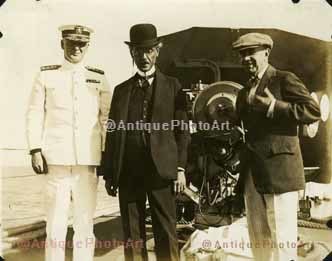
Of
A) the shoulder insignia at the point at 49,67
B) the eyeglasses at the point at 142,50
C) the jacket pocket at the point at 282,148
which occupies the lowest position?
the jacket pocket at the point at 282,148

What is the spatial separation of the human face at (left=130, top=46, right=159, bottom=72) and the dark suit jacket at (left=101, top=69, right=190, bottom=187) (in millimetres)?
49

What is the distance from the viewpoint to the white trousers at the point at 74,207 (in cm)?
222

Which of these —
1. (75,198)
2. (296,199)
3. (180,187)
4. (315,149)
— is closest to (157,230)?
(180,187)

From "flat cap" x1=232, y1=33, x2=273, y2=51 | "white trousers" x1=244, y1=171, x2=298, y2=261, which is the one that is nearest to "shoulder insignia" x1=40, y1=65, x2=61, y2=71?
"flat cap" x1=232, y1=33, x2=273, y2=51

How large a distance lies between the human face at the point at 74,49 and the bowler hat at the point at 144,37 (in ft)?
0.60

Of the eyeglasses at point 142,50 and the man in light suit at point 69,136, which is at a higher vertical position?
the eyeglasses at point 142,50

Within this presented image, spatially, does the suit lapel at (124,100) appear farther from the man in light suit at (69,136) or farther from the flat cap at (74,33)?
the flat cap at (74,33)

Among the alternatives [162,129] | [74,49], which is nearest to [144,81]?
[162,129]

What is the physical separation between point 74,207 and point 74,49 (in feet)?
2.03

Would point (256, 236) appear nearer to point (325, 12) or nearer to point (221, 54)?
point (221, 54)

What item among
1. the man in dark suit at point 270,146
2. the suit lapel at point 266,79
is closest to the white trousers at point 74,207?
the man in dark suit at point 270,146

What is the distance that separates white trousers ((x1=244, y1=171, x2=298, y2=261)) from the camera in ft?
7.30

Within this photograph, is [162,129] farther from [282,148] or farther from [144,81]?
[282,148]

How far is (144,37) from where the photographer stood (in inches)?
87.0
